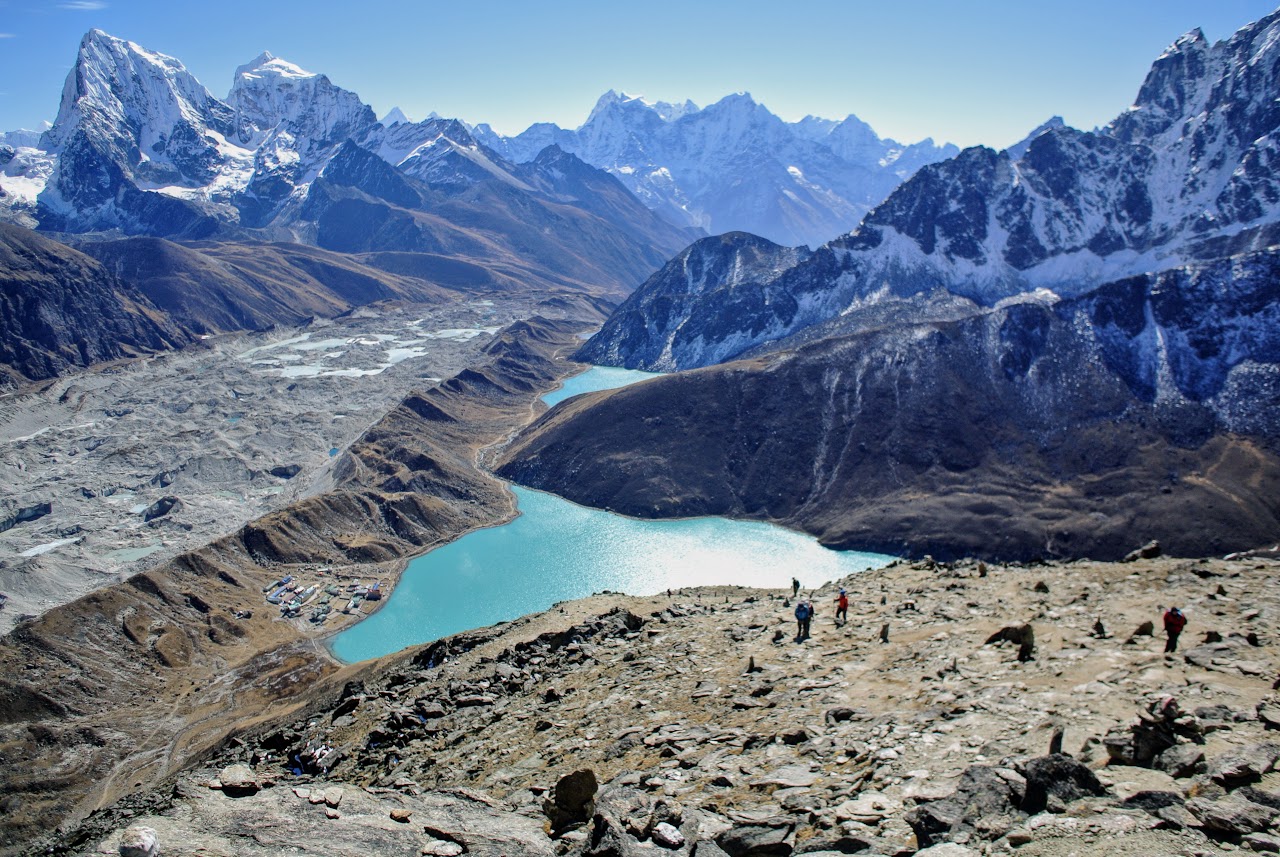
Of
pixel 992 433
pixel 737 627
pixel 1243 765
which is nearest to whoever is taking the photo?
pixel 1243 765

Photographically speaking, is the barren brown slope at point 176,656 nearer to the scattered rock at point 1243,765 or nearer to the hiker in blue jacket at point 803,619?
the hiker in blue jacket at point 803,619

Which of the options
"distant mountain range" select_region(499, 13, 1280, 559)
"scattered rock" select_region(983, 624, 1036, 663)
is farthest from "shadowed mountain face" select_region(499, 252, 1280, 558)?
"scattered rock" select_region(983, 624, 1036, 663)

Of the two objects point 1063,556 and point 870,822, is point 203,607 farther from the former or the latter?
point 1063,556

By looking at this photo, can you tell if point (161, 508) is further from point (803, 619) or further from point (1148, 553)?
point (1148, 553)

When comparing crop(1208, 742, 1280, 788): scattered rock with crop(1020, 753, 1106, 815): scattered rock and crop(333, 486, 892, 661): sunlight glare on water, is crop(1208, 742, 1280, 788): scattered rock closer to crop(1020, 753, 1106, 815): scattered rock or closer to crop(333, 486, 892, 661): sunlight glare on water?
crop(1020, 753, 1106, 815): scattered rock

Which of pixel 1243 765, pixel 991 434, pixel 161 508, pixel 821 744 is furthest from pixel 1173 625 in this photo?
pixel 161 508

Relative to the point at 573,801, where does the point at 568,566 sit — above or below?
below

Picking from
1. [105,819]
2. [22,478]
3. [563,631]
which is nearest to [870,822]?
[105,819]
